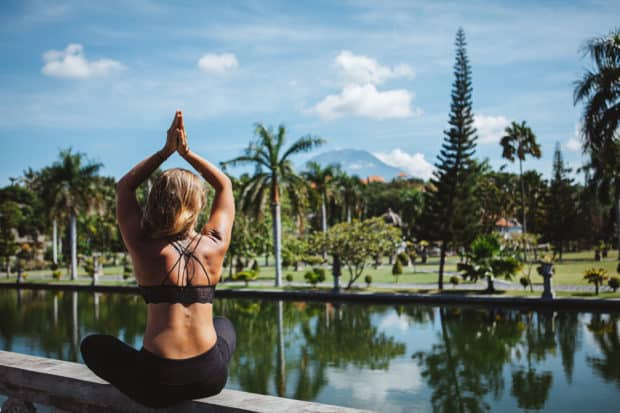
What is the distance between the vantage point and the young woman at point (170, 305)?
2.00 m

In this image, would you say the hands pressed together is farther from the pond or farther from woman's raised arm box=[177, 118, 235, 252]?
the pond

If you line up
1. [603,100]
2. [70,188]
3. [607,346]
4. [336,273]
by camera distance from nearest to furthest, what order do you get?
[607,346] → [603,100] → [336,273] → [70,188]

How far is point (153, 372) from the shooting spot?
6.55 ft

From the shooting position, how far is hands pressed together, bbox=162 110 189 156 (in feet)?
7.47

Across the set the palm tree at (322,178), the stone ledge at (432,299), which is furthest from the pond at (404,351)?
the palm tree at (322,178)

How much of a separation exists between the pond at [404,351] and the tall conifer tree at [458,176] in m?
7.30

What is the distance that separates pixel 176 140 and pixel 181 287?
0.64 metres

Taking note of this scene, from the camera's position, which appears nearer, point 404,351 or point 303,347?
point 404,351

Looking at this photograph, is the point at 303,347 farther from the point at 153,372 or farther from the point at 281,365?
the point at 153,372

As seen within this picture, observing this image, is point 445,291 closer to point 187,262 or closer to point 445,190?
point 445,190

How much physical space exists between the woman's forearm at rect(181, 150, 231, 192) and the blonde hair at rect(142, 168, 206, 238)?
0.19 metres

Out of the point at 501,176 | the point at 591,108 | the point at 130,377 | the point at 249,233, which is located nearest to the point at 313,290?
the point at 249,233

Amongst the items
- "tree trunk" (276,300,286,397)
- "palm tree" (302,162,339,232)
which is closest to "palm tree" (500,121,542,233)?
"palm tree" (302,162,339,232)

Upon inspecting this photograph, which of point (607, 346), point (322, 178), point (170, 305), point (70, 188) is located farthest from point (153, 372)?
point (322, 178)
